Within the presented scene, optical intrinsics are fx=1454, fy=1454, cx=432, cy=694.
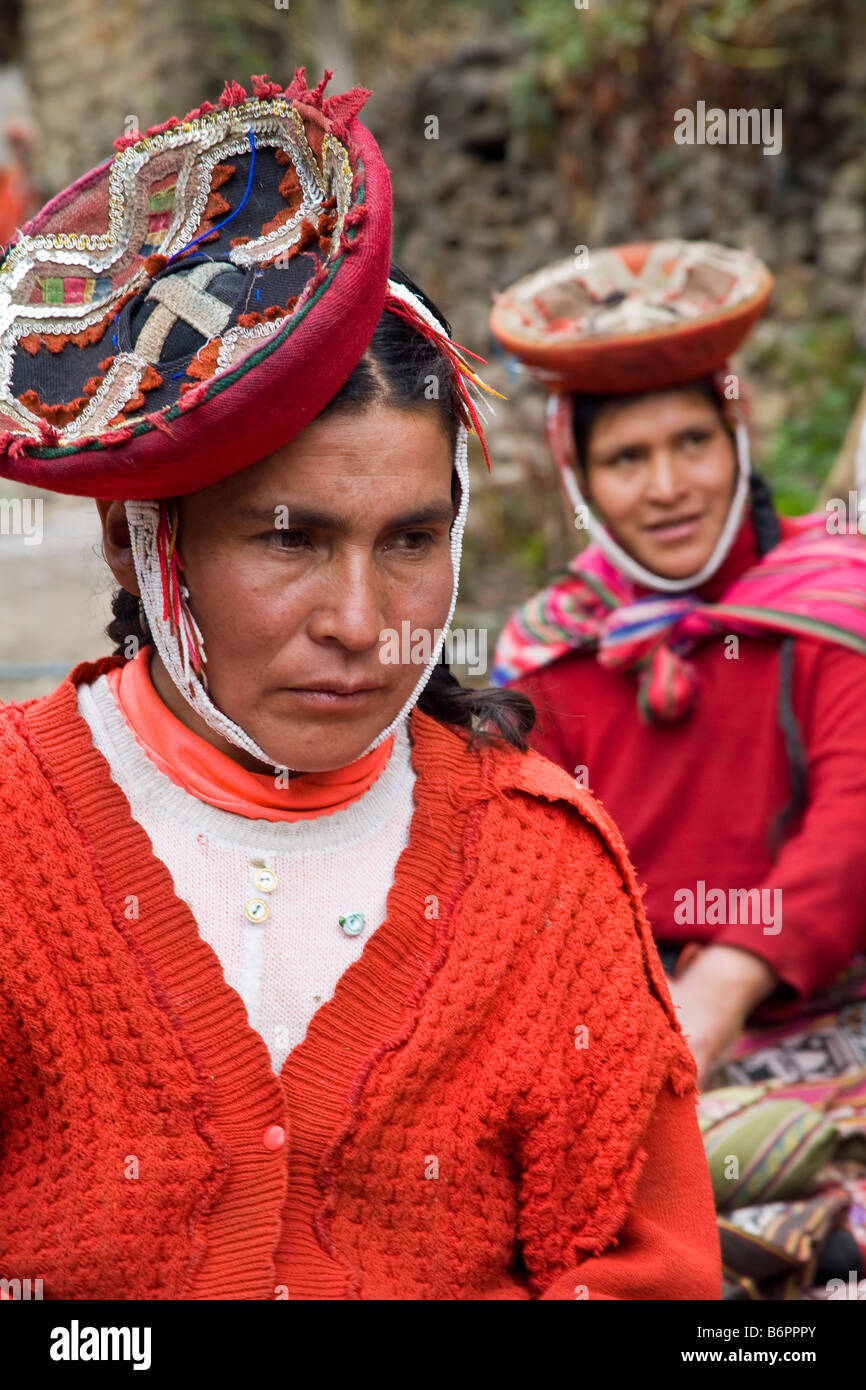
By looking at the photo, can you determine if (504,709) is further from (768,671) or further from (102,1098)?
(768,671)

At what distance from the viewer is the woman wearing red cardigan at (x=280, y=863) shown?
150 cm

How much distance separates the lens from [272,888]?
1.68 m

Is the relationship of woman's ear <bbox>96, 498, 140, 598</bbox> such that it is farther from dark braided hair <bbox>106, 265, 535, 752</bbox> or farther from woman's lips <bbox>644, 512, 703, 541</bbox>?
woman's lips <bbox>644, 512, 703, 541</bbox>

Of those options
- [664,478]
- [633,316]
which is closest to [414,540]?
[664,478]

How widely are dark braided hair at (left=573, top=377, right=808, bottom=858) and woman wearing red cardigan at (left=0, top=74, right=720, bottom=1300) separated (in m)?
1.53

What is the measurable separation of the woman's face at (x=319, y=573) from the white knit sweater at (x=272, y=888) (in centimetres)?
14

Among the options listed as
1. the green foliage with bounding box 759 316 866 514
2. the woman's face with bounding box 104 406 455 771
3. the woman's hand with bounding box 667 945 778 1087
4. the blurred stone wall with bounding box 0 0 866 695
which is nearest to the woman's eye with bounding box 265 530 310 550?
the woman's face with bounding box 104 406 455 771

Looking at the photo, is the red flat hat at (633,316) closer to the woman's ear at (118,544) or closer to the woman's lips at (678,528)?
the woman's lips at (678,528)

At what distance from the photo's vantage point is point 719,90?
8.32 metres

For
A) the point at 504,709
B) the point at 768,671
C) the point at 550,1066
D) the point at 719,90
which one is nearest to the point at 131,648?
the point at 504,709

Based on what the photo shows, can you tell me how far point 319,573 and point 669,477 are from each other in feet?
6.51

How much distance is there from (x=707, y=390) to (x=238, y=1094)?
234 cm

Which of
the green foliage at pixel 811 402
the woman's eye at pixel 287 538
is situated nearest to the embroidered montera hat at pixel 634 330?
the woman's eye at pixel 287 538

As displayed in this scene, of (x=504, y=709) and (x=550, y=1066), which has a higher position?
(x=504, y=709)
